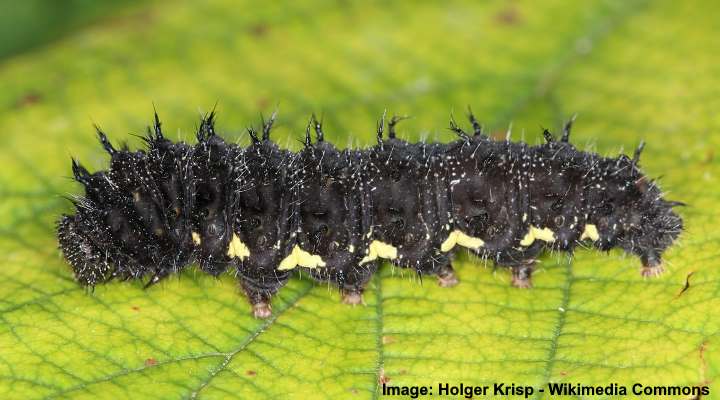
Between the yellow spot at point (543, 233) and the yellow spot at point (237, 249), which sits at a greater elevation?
the yellow spot at point (543, 233)

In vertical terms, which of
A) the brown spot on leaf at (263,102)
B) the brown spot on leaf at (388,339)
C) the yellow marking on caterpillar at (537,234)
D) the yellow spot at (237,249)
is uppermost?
the brown spot on leaf at (263,102)

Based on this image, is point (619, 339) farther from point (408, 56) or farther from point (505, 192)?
point (408, 56)

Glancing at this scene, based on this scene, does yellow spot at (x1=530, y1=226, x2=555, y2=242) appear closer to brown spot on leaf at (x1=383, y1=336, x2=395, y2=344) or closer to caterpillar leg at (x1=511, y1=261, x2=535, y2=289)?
caterpillar leg at (x1=511, y1=261, x2=535, y2=289)

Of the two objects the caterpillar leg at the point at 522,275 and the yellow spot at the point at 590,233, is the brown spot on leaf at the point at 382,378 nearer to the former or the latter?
the caterpillar leg at the point at 522,275

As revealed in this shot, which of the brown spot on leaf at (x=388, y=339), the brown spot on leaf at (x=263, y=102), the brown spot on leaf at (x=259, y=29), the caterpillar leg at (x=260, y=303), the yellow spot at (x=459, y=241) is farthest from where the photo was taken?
the brown spot on leaf at (x=259, y=29)

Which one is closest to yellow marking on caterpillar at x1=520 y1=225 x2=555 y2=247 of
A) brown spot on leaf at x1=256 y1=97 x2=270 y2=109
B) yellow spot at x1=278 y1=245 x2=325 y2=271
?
yellow spot at x1=278 y1=245 x2=325 y2=271

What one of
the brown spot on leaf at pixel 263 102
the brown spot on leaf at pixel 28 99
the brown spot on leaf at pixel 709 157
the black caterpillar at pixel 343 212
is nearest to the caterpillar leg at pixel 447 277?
the black caterpillar at pixel 343 212

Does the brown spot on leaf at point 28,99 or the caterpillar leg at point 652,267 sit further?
the brown spot on leaf at point 28,99

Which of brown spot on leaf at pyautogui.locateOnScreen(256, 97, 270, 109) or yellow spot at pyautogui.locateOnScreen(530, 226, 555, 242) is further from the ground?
brown spot on leaf at pyautogui.locateOnScreen(256, 97, 270, 109)

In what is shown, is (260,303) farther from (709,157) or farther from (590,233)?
(709,157)
